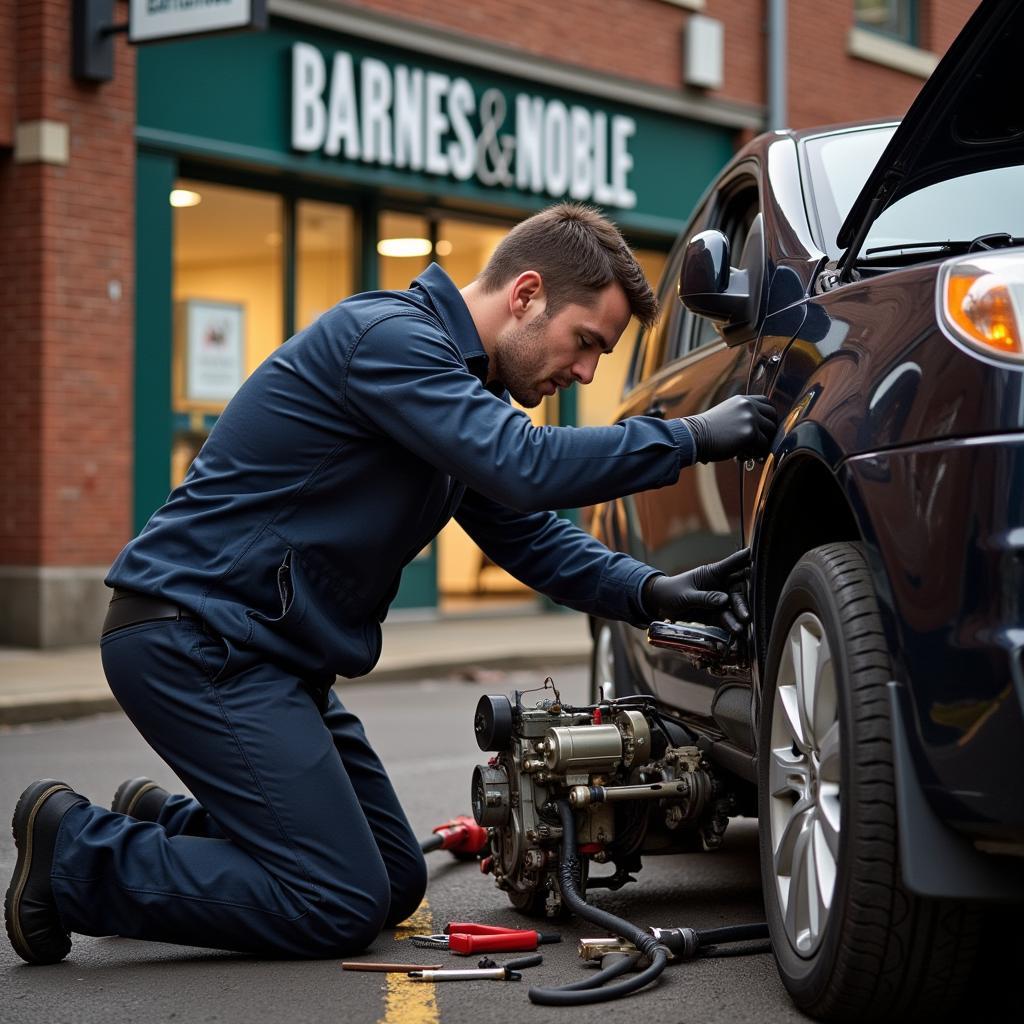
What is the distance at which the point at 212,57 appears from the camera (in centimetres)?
1180

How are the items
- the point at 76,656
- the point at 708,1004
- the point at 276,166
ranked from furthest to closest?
A: 1. the point at 276,166
2. the point at 76,656
3. the point at 708,1004

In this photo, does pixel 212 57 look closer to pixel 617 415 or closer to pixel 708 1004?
pixel 617 415

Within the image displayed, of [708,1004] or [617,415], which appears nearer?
[708,1004]

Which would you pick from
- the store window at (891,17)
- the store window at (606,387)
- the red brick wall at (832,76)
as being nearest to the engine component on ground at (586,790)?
the store window at (606,387)

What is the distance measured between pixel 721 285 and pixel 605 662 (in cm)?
198

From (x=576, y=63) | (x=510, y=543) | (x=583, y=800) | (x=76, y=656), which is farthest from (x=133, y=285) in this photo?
(x=583, y=800)

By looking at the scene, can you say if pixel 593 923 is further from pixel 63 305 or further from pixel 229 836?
pixel 63 305

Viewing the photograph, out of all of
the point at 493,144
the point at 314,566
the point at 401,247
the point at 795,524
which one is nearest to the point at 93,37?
the point at 401,247

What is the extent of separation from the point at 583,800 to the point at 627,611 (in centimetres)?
53

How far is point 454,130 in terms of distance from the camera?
1338 cm

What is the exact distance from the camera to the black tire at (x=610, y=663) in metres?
4.98

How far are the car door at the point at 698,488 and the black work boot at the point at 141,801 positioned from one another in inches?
49.3

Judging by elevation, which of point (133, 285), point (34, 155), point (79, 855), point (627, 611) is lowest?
point (79, 855)

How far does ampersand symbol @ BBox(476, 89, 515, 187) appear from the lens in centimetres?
1358
